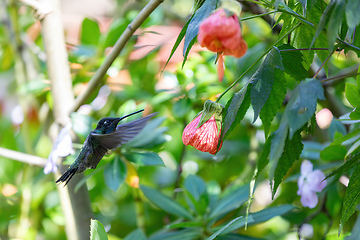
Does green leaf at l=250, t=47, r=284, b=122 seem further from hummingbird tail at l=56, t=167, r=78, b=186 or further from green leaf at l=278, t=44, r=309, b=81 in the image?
hummingbird tail at l=56, t=167, r=78, b=186

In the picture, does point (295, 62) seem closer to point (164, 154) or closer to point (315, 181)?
point (315, 181)

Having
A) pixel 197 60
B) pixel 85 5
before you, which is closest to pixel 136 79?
pixel 197 60

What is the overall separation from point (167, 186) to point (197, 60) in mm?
430

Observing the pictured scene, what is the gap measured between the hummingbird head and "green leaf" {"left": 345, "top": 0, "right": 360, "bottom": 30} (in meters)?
0.53

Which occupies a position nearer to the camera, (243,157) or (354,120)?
(354,120)

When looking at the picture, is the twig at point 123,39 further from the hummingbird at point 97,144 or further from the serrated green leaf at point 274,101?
the serrated green leaf at point 274,101

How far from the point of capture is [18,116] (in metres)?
1.41

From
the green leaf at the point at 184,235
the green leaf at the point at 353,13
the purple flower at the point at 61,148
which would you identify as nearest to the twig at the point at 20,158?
the purple flower at the point at 61,148

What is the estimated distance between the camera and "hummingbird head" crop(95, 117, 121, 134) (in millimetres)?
803

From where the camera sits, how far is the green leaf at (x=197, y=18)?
456 mm

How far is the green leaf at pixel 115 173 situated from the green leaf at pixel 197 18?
0.40m

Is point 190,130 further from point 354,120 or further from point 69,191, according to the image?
point 69,191

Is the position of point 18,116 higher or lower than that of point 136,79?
lower

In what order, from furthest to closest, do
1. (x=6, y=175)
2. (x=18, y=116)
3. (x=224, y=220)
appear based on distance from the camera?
(x=18, y=116) < (x=6, y=175) < (x=224, y=220)
